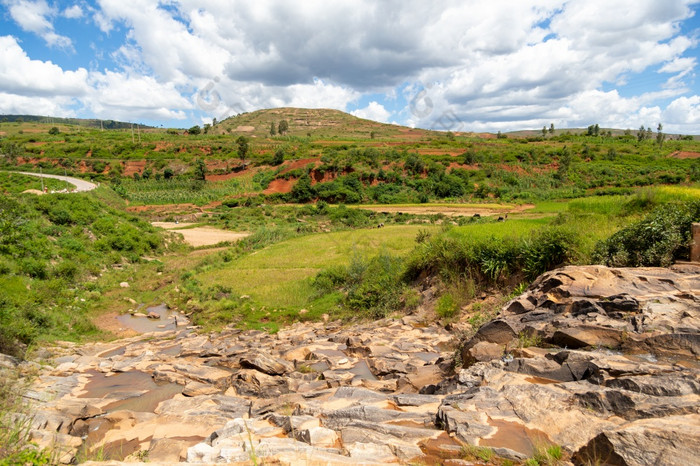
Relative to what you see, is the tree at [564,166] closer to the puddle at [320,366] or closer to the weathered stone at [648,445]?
the puddle at [320,366]

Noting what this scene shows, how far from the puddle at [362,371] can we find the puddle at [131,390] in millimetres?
4034

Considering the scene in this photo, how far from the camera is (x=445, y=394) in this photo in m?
6.45

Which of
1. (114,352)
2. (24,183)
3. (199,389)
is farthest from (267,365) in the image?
(24,183)

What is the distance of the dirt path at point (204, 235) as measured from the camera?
36856mm

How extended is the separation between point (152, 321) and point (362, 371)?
1178cm

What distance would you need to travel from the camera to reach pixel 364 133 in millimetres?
137875

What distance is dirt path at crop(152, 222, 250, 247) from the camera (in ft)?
121

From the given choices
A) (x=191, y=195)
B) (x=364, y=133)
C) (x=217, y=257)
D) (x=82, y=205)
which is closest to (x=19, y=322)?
(x=217, y=257)

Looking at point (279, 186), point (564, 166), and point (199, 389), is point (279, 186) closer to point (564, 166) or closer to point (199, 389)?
point (564, 166)

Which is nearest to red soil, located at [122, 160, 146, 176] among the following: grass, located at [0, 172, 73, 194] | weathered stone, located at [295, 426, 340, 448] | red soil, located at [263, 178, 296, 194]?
grass, located at [0, 172, 73, 194]

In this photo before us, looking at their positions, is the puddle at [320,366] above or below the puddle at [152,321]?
above

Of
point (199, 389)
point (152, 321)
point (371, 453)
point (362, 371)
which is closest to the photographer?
point (371, 453)

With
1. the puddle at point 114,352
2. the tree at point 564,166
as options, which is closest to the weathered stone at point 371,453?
the puddle at point 114,352

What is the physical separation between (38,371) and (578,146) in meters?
90.5
